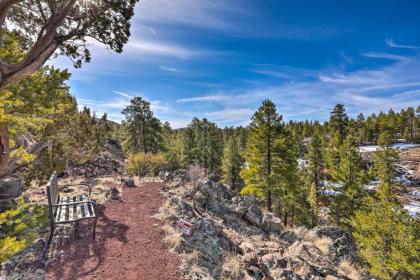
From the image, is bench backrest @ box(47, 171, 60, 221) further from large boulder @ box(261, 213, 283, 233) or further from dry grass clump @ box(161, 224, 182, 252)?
large boulder @ box(261, 213, 283, 233)

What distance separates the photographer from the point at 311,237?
1194cm

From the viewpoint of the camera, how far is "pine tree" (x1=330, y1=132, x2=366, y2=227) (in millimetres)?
20828

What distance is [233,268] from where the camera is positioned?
579 centimetres

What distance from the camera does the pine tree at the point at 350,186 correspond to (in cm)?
2083

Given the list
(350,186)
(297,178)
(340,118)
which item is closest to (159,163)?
(297,178)

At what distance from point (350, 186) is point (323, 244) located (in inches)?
493

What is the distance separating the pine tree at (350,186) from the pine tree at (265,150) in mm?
8148

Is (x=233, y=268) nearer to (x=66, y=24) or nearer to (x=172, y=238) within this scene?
(x=172, y=238)

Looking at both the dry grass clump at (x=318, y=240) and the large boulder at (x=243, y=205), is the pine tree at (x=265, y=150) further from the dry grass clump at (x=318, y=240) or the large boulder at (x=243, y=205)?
the dry grass clump at (x=318, y=240)

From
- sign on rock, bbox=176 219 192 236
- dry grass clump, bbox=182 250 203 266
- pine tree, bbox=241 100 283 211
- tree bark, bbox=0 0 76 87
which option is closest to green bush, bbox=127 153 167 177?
pine tree, bbox=241 100 283 211

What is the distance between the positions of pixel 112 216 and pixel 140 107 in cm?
2581

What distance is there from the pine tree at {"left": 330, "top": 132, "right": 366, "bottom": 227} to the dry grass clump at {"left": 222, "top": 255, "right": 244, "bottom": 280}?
18.7 metres

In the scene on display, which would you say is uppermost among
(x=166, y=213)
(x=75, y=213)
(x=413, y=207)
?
(x=75, y=213)

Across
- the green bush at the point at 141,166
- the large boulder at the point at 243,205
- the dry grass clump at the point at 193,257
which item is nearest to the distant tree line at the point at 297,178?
the large boulder at the point at 243,205
